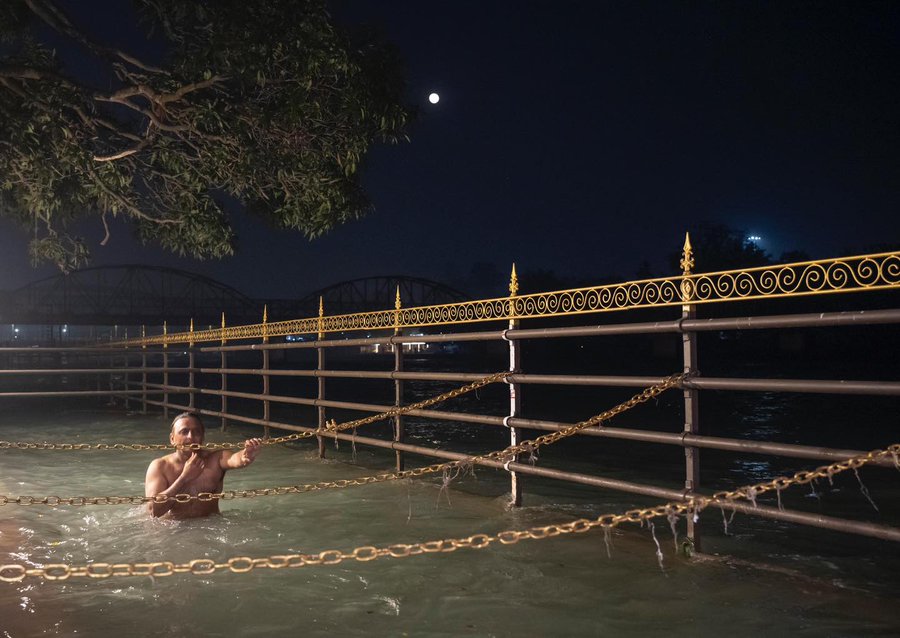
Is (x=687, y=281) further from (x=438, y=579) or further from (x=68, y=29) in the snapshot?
(x=68, y=29)

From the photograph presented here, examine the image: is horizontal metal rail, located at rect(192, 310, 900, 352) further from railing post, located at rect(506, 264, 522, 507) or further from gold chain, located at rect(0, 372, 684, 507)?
gold chain, located at rect(0, 372, 684, 507)

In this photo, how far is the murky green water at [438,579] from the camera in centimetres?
389

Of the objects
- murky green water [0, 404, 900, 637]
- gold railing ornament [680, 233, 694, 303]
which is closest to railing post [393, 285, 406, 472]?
murky green water [0, 404, 900, 637]

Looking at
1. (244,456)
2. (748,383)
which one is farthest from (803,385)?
(244,456)

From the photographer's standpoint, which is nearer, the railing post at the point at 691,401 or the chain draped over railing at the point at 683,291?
the chain draped over railing at the point at 683,291

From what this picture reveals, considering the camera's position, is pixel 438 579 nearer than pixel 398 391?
Yes

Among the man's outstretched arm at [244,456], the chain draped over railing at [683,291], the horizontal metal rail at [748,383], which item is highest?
the chain draped over railing at [683,291]

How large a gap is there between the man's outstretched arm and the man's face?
0.27 m

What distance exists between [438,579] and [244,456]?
2.07 metres

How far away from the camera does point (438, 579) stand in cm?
468

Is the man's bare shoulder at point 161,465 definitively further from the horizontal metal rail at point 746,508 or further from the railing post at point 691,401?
the railing post at point 691,401

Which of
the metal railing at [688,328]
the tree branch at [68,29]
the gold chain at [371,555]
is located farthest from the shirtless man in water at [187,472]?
the tree branch at [68,29]

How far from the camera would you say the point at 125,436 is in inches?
544

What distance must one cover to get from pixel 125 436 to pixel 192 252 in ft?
14.6
